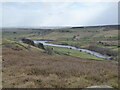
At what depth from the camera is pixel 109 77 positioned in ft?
47.4

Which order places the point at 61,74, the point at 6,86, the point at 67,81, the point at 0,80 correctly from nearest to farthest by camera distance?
the point at 6,86 → the point at 67,81 → the point at 0,80 → the point at 61,74

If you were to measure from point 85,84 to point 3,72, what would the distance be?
28.1ft

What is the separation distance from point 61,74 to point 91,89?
20.8ft

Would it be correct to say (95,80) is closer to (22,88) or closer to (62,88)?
(62,88)

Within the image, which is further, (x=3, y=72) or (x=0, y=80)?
(x=3, y=72)

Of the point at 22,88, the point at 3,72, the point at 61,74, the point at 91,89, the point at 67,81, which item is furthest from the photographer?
the point at 3,72

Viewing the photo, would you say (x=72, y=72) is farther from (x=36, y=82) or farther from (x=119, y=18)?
(x=119, y=18)

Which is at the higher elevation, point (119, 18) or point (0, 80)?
point (119, 18)

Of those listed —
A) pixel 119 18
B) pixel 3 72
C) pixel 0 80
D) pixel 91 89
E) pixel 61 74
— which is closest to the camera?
pixel 91 89

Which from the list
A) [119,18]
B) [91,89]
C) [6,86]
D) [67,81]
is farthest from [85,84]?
[119,18]

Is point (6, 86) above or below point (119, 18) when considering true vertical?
below

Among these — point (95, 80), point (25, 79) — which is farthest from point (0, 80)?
point (95, 80)

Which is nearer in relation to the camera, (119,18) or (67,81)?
(67,81)

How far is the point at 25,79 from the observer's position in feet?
43.7
